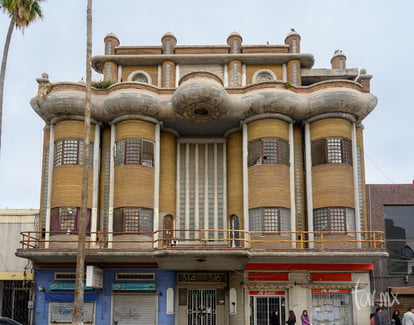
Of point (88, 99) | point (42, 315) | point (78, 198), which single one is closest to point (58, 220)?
point (78, 198)

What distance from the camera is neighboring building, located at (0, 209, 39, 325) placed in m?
34.8

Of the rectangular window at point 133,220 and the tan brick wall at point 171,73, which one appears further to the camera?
the tan brick wall at point 171,73

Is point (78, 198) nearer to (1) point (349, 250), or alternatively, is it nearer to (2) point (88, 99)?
(2) point (88, 99)

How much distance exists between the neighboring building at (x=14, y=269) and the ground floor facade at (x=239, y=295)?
17.4 feet

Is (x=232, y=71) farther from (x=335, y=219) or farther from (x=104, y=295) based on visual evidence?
(x=104, y=295)

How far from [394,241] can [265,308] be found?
29.0ft

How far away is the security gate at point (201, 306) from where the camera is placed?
97.9 ft

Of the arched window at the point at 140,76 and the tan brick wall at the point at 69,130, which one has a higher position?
the arched window at the point at 140,76

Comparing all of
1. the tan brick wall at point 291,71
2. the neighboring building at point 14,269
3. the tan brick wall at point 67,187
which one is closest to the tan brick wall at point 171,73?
the tan brick wall at point 291,71

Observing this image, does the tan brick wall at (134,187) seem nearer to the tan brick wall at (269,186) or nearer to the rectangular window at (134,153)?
the rectangular window at (134,153)

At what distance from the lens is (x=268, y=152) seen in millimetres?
29922

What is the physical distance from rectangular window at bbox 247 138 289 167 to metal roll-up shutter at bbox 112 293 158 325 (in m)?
9.07

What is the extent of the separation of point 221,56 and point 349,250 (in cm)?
1474

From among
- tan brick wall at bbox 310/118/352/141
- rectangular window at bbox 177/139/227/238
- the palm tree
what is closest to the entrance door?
rectangular window at bbox 177/139/227/238
